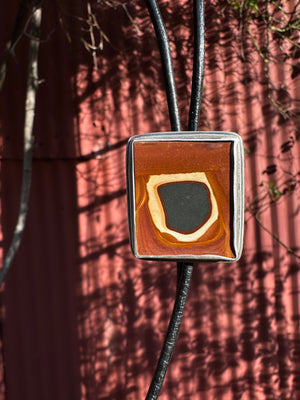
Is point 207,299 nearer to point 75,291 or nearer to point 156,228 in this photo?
point 75,291

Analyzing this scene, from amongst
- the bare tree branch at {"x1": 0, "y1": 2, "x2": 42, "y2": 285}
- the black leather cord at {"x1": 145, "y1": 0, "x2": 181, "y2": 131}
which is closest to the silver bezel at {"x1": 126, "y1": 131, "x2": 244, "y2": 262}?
the black leather cord at {"x1": 145, "y1": 0, "x2": 181, "y2": 131}

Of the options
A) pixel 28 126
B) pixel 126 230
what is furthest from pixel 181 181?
pixel 126 230

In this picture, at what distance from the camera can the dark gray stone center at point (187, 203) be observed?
1.11 meters

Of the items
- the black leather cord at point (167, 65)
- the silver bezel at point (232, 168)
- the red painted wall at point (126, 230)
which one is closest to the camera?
the silver bezel at point (232, 168)

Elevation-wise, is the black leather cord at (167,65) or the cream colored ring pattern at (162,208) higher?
the black leather cord at (167,65)

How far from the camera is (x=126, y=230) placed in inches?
138

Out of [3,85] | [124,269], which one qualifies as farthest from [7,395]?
[3,85]

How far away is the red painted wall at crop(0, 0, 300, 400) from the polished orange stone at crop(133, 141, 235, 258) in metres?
2.34

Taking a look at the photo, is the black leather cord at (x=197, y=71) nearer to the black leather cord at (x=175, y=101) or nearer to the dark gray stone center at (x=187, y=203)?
the black leather cord at (x=175, y=101)

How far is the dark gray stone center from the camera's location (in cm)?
111

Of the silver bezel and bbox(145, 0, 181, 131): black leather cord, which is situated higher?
bbox(145, 0, 181, 131): black leather cord

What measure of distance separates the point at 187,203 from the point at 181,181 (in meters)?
0.05

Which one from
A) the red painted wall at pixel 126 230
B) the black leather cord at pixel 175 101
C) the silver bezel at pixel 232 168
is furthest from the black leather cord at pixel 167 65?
the red painted wall at pixel 126 230

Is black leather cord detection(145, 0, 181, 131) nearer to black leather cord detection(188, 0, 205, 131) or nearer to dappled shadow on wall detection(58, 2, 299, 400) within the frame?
black leather cord detection(188, 0, 205, 131)
